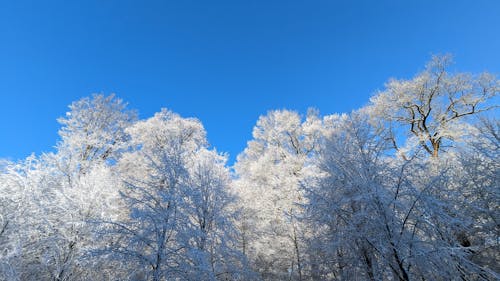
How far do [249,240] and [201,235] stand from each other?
4580 millimetres

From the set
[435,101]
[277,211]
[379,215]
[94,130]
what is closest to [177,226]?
[379,215]

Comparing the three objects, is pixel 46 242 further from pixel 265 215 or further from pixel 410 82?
pixel 410 82

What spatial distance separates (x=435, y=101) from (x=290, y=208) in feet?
35.4

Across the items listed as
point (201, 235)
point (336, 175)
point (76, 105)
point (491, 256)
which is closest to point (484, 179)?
point (491, 256)

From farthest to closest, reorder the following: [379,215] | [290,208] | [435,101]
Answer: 1. [435,101]
2. [290,208]
3. [379,215]

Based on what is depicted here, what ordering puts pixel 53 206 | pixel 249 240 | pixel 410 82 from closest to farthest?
pixel 53 206, pixel 249 240, pixel 410 82

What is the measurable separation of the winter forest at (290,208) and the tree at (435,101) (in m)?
0.06

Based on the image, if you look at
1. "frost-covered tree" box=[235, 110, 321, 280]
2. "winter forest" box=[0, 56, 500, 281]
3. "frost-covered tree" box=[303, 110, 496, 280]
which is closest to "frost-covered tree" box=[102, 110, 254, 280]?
"winter forest" box=[0, 56, 500, 281]

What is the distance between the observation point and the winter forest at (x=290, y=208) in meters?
4.38

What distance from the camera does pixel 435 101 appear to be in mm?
13211

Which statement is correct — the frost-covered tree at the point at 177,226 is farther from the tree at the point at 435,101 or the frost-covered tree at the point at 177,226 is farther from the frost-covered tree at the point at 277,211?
the tree at the point at 435,101

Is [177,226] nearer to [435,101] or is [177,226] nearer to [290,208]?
[290,208]

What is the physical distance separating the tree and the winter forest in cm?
6

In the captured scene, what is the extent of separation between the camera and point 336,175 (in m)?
5.24
